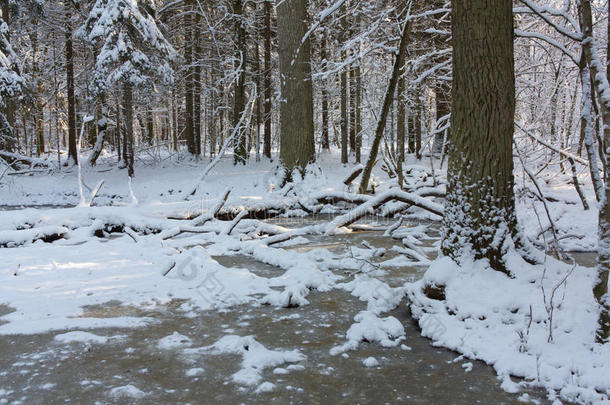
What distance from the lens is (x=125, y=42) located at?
18.7 meters

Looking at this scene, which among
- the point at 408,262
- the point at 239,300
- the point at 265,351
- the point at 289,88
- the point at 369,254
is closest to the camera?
the point at 265,351

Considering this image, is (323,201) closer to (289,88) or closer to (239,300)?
(289,88)

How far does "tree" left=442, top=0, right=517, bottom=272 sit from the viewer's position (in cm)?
455

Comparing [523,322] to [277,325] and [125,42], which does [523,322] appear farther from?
[125,42]

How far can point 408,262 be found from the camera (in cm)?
686

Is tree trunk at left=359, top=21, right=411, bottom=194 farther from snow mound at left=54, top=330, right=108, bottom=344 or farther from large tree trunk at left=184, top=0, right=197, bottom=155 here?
large tree trunk at left=184, top=0, right=197, bottom=155

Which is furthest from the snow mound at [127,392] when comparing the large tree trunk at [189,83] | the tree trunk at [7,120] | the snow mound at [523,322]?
the large tree trunk at [189,83]

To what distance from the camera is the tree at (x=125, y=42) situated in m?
18.0

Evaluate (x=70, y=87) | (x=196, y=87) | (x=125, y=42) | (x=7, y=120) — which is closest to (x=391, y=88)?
(x=125, y=42)

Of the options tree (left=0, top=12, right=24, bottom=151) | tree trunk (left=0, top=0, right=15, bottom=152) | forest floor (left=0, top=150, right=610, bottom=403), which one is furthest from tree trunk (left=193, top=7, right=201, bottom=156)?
forest floor (left=0, top=150, right=610, bottom=403)

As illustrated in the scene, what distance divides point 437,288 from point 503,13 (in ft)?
9.49

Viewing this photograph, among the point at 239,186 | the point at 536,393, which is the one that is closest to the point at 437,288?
the point at 536,393

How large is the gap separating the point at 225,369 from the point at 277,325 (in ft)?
3.44

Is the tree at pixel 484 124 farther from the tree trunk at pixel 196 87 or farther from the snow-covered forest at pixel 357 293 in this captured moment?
the tree trunk at pixel 196 87
